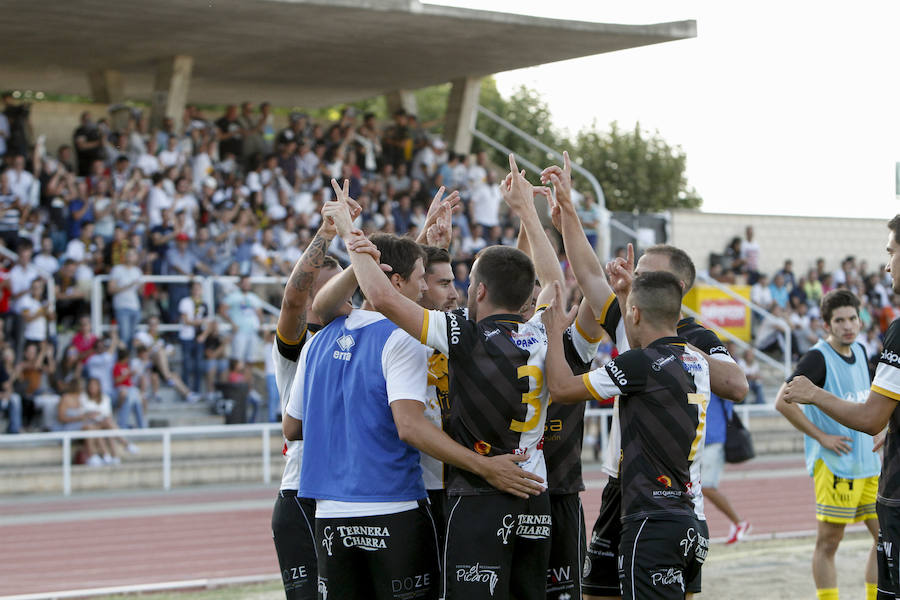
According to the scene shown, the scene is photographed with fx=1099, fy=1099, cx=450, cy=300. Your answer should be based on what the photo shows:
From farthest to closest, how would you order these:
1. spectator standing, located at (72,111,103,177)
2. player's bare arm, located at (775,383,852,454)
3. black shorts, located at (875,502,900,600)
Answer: spectator standing, located at (72,111,103,177), player's bare arm, located at (775,383,852,454), black shorts, located at (875,502,900,600)

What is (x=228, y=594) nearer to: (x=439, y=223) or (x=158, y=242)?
(x=439, y=223)

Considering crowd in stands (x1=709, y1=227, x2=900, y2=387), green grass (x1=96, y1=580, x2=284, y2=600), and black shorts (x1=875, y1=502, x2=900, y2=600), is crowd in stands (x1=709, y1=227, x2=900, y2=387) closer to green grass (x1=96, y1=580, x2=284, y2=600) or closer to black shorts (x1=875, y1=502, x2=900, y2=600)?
green grass (x1=96, y1=580, x2=284, y2=600)

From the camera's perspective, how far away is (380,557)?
4684 millimetres

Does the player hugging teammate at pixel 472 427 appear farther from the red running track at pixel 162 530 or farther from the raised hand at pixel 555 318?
the red running track at pixel 162 530

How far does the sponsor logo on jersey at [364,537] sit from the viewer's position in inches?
185

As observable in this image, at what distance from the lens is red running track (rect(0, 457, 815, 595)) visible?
1004 centimetres

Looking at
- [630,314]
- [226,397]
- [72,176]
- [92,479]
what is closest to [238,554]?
[92,479]

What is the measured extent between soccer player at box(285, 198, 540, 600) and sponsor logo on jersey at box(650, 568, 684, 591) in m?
0.64

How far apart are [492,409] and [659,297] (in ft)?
3.10

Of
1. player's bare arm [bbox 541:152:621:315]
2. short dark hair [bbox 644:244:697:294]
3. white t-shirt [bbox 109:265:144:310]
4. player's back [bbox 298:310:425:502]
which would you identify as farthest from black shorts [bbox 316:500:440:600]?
white t-shirt [bbox 109:265:144:310]

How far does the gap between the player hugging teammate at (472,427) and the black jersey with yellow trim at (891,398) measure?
0.77 m

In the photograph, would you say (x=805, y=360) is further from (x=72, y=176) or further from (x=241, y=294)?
(x=72, y=176)

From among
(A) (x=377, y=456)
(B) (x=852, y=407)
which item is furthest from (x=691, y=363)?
(A) (x=377, y=456)

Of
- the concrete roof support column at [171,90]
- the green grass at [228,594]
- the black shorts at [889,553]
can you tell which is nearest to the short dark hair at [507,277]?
the black shorts at [889,553]
